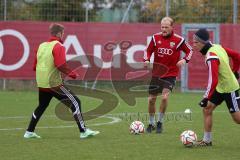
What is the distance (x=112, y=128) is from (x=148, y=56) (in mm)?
1775

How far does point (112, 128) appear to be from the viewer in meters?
14.0

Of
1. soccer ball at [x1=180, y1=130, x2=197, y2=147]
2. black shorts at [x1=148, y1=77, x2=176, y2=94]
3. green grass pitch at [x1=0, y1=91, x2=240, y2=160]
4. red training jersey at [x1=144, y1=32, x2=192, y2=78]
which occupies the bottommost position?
green grass pitch at [x1=0, y1=91, x2=240, y2=160]

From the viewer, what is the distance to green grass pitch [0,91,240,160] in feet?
33.2

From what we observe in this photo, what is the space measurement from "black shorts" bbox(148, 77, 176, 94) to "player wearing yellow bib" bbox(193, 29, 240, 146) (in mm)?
2411

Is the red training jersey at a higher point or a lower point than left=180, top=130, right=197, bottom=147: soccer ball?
higher

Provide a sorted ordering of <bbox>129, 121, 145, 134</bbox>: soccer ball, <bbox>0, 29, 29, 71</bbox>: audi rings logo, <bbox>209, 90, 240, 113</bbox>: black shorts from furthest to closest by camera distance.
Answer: <bbox>0, 29, 29, 71</bbox>: audi rings logo → <bbox>129, 121, 145, 134</bbox>: soccer ball → <bbox>209, 90, 240, 113</bbox>: black shorts

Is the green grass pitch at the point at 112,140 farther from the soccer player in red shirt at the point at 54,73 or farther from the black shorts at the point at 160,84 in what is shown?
the black shorts at the point at 160,84

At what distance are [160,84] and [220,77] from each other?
2.86 metres

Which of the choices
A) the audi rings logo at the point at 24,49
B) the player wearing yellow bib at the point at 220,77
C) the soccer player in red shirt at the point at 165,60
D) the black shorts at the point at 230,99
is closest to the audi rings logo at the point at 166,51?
the soccer player in red shirt at the point at 165,60

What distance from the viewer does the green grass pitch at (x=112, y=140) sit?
10133mm

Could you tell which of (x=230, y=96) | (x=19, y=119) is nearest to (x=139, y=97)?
(x=19, y=119)

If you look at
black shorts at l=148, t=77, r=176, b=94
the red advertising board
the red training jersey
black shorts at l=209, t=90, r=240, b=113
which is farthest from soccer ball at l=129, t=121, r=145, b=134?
the red advertising board

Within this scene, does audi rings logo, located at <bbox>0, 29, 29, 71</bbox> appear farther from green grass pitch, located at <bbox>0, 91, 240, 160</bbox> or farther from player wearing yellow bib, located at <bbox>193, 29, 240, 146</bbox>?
player wearing yellow bib, located at <bbox>193, 29, 240, 146</bbox>

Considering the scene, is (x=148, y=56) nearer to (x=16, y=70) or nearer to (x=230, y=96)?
(x=230, y=96)
